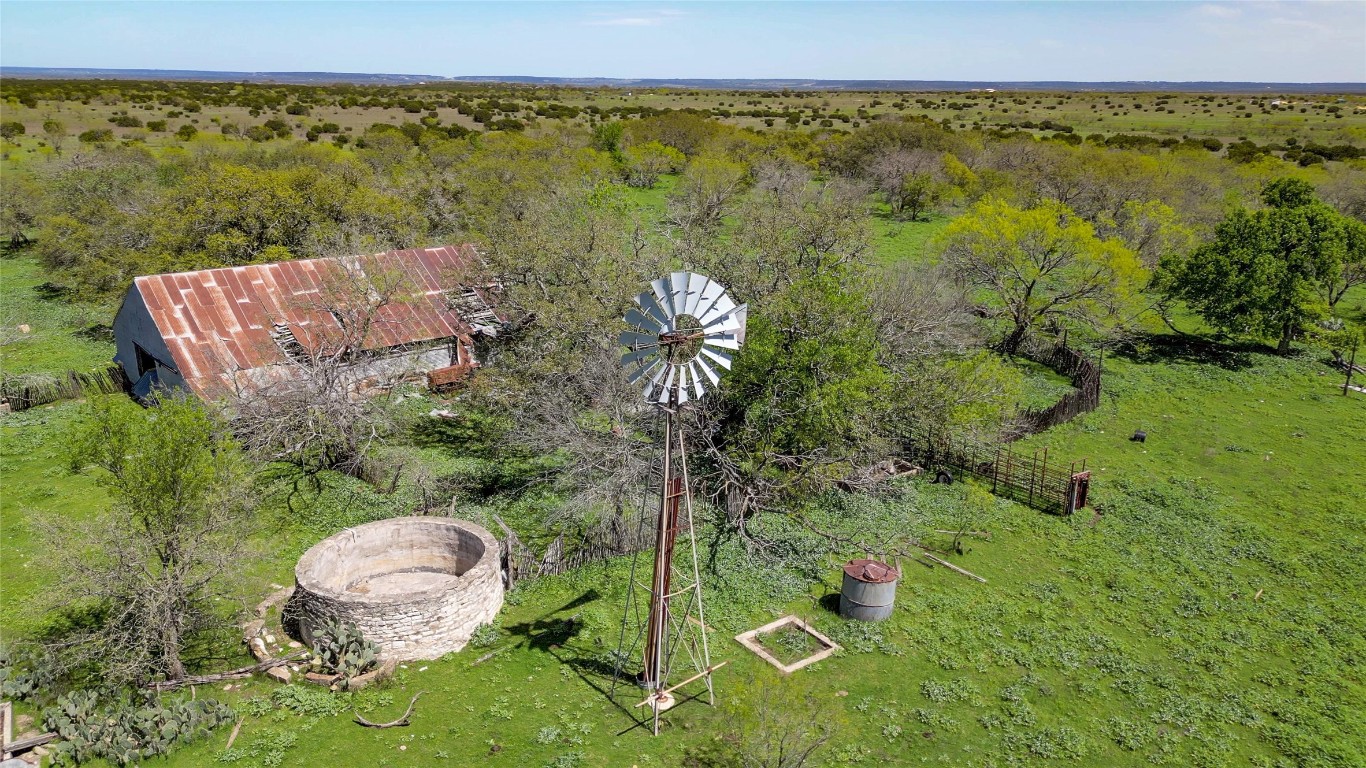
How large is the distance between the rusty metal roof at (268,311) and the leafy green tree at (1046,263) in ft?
66.6

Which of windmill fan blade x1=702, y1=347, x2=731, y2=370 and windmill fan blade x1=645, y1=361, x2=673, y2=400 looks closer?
windmill fan blade x1=645, y1=361, x2=673, y2=400

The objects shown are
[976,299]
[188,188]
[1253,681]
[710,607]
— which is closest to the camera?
[1253,681]

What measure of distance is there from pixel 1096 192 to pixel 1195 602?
36343 mm

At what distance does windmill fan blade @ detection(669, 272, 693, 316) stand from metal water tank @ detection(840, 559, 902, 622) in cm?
675

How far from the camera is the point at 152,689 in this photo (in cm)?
1420

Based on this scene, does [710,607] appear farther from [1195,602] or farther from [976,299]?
[976,299]

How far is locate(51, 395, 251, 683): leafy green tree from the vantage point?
13.7 metres

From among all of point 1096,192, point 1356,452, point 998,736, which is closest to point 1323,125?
point 1096,192

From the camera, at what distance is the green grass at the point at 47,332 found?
1182 inches

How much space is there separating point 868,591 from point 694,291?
7191 millimetres

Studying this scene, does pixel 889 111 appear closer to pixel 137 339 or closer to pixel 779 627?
pixel 137 339

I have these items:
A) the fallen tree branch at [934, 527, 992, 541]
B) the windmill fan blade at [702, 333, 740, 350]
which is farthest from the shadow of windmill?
the fallen tree branch at [934, 527, 992, 541]

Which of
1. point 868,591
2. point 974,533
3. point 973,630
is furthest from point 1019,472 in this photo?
point 868,591

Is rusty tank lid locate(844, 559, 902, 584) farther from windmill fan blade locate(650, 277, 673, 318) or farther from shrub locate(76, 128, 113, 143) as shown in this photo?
shrub locate(76, 128, 113, 143)
